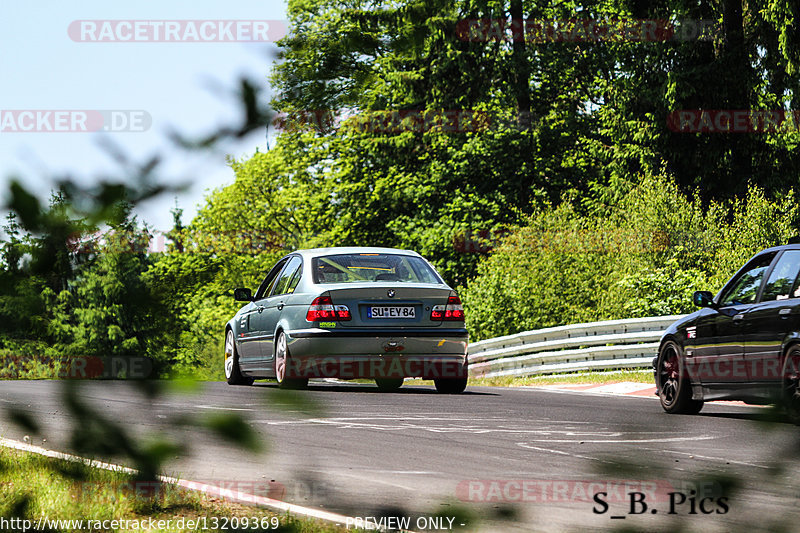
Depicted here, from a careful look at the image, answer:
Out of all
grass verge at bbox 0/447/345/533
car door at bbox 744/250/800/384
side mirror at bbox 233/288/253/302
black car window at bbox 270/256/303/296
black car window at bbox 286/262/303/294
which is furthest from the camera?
black car window at bbox 270/256/303/296

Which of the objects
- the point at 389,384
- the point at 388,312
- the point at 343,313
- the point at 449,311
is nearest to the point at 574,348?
the point at 389,384

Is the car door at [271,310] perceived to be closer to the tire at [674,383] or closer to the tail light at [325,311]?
the tail light at [325,311]

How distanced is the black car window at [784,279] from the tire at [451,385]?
473cm

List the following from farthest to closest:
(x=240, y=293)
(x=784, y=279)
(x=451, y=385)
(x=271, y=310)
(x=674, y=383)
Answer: (x=451, y=385) → (x=271, y=310) → (x=674, y=383) → (x=784, y=279) → (x=240, y=293)

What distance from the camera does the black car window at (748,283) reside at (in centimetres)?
1109

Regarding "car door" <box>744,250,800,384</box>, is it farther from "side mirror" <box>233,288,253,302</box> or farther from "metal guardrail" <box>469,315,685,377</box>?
"metal guardrail" <box>469,315,685,377</box>

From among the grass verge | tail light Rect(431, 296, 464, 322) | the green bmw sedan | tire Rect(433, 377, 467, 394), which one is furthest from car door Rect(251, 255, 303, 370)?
the grass verge

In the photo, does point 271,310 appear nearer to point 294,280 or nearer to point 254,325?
point 294,280

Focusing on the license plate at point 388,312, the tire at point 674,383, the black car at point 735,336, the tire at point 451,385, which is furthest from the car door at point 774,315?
the tire at point 451,385

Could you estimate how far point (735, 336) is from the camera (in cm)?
1106

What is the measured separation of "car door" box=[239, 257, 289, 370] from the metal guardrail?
669cm

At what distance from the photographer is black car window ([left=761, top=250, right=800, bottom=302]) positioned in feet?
34.2

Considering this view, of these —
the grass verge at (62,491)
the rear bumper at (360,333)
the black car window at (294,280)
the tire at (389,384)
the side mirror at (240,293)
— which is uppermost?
the black car window at (294,280)

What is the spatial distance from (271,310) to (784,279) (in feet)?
20.7
